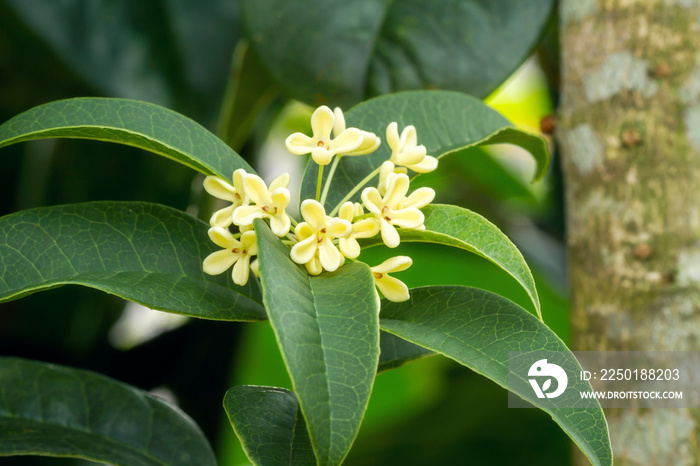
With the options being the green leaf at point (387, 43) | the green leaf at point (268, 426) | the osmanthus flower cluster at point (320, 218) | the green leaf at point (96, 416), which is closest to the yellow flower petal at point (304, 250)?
the osmanthus flower cluster at point (320, 218)

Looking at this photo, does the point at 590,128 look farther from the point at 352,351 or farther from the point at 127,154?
the point at 127,154

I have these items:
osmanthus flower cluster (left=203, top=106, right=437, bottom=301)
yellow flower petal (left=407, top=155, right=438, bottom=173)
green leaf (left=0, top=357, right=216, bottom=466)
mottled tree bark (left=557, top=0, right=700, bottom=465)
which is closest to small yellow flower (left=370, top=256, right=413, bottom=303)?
osmanthus flower cluster (left=203, top=106, right=437, bottom=301)

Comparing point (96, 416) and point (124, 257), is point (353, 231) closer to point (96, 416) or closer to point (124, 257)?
point (124, 257)

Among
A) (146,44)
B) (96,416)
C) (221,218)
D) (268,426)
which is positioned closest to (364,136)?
(221,218)

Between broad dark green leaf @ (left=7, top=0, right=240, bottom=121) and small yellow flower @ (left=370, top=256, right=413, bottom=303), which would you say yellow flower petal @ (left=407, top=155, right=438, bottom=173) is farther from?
broad dark green leaf @ (left=7, top=0, right=240, bottom=121)

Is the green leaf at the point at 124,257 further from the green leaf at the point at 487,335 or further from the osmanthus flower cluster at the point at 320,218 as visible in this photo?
the green leaf at the point at 487,335

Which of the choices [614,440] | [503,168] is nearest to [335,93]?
[614,440]
